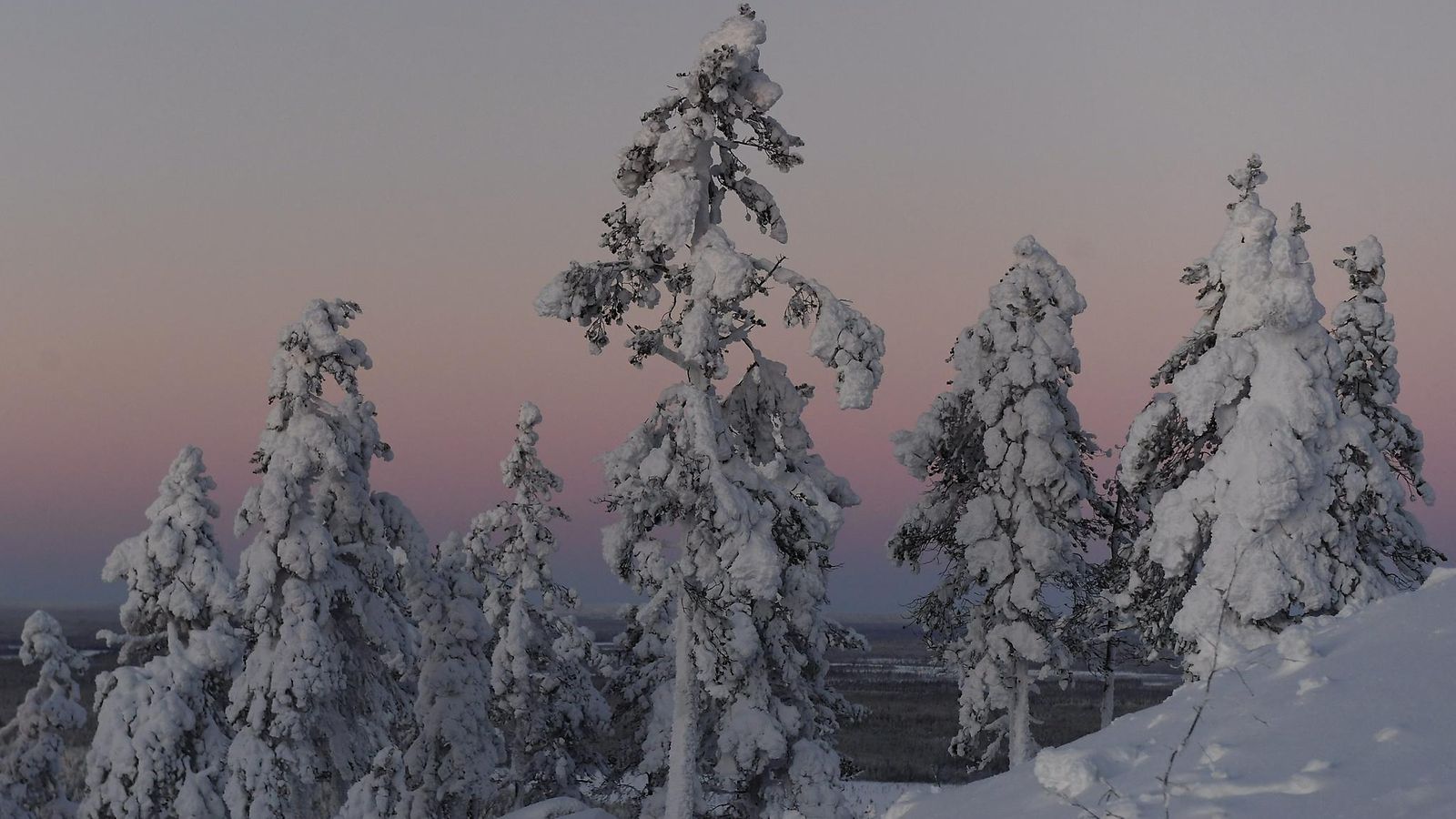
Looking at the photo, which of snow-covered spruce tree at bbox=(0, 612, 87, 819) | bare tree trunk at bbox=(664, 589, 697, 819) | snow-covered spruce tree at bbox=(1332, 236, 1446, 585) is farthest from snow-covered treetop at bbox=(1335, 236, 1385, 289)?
snow-covered spruce tree at bbox=(0, 612, 87, 819)

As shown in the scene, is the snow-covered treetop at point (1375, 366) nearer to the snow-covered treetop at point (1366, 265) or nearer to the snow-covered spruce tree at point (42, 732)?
the snow-covered treetop at point (1366, 265)

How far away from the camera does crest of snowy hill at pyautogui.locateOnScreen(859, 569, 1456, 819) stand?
639 cm

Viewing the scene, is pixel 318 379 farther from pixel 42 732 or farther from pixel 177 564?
pixel 42 732

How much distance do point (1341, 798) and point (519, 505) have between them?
1157 inches

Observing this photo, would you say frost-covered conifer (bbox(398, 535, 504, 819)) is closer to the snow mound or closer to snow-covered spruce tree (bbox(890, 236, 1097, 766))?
the snow mound

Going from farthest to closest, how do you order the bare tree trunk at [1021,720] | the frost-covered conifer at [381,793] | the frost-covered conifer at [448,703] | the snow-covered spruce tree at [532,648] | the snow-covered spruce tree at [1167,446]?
the snow-covered spruce tree at [532,648] < the bare tree trunk at [1021,720] < the frost-covered conifer at [381,793] < the frost-covered conifer at [448,703] < the snow-covered spruce tree at [1167,446]

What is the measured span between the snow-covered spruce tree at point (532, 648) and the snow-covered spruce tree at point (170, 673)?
881 centimetres

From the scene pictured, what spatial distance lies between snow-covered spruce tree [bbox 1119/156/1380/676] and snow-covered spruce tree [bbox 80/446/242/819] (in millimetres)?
16993

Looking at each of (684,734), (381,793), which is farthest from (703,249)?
(381,793)

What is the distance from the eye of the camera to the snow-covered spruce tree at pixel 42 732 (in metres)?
26.3

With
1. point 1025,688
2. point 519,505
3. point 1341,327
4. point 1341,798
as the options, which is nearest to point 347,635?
point 519,505

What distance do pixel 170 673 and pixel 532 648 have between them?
1062cm

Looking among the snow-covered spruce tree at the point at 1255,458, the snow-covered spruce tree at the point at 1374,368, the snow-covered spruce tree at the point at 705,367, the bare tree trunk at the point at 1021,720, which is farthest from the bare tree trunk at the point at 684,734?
the snow-covered spruce tree at the point at 1374,368

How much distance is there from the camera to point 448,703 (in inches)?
1093
